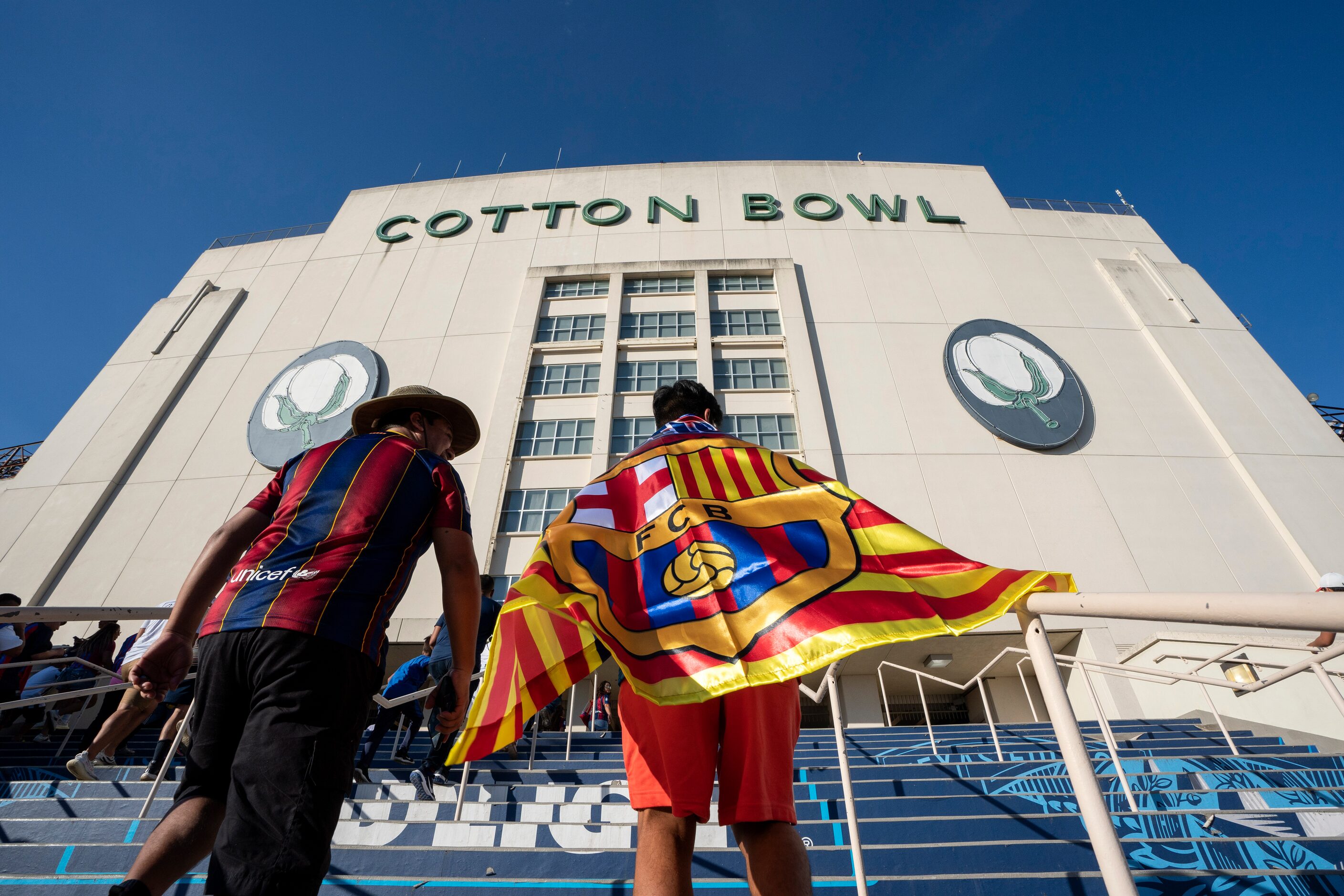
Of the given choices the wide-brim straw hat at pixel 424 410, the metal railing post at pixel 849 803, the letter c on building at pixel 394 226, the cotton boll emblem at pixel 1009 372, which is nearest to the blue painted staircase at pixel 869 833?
the metal railing post at pixel 849 803

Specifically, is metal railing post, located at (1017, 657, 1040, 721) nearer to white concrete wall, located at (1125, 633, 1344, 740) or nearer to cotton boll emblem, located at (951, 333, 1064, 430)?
white concrete wall, located at (1125, 633, 1344, 740)

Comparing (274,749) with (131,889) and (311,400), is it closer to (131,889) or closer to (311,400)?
(131,889)

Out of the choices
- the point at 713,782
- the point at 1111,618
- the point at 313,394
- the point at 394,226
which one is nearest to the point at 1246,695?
the point at 1111,618

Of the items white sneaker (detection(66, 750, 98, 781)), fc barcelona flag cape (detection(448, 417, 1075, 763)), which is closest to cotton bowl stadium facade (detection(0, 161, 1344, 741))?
white sneaker (detection(66, 750, 98, 781))

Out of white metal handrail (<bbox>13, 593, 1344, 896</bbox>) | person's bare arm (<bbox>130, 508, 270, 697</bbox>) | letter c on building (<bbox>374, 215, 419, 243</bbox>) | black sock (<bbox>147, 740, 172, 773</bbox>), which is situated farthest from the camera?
letter c on building (<bbox>374, 215, 419, 243</bbox>)

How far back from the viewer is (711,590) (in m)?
1.64

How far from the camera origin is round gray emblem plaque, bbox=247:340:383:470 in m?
13.2

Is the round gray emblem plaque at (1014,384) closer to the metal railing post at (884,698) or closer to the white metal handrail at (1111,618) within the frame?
the metal railing post at (884,698)

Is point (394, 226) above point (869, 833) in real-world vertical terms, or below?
above

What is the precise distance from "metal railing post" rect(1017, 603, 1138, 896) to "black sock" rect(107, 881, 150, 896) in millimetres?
1816

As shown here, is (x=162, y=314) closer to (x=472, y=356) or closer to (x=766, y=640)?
(x=472, y=356)

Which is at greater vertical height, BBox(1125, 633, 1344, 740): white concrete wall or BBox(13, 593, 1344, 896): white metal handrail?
BBox(1125, 633, 1344, 740): white concrete wall

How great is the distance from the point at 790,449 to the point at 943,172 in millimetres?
12967

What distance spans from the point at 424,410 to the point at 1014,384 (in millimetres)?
14600
